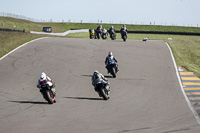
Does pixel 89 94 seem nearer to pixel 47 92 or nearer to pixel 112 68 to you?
pixel 47 92

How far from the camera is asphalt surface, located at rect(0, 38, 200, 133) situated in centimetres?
1202

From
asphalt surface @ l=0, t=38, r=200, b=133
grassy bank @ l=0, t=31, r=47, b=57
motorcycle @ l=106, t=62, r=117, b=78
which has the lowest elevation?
asphalt surface @ l=0, t=38, r=200, b=133

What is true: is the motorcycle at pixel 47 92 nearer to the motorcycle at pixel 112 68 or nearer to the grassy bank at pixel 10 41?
the motorcycle at pixel 112 68

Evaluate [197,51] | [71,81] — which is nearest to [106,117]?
[71,81]

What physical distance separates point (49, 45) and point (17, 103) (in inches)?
773

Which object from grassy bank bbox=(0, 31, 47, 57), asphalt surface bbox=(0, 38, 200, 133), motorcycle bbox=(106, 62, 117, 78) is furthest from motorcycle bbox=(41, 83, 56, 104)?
grassy bank bbox=(0, 31, 47, 57)

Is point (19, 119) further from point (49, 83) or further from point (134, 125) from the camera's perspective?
point (134, 125)

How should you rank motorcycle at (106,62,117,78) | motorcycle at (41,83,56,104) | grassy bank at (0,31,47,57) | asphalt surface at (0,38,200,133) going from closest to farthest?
asphalt surface at (0,38,200,133) → motorcycle at (41,83,56,104) → motorcycle at (106,62,117,78) → grassy bank at (0,31,47,57)

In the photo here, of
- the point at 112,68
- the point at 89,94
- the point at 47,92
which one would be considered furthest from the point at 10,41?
the point at 47,92

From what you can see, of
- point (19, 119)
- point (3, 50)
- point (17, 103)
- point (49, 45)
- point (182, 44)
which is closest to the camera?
point (19, 119)

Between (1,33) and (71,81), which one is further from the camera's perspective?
(1,33)

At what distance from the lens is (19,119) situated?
503 inches

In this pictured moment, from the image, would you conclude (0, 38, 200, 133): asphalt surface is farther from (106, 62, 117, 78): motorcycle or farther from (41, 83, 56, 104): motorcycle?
(106, 62, 117, 78): motorcycle

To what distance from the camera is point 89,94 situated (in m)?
18.0
